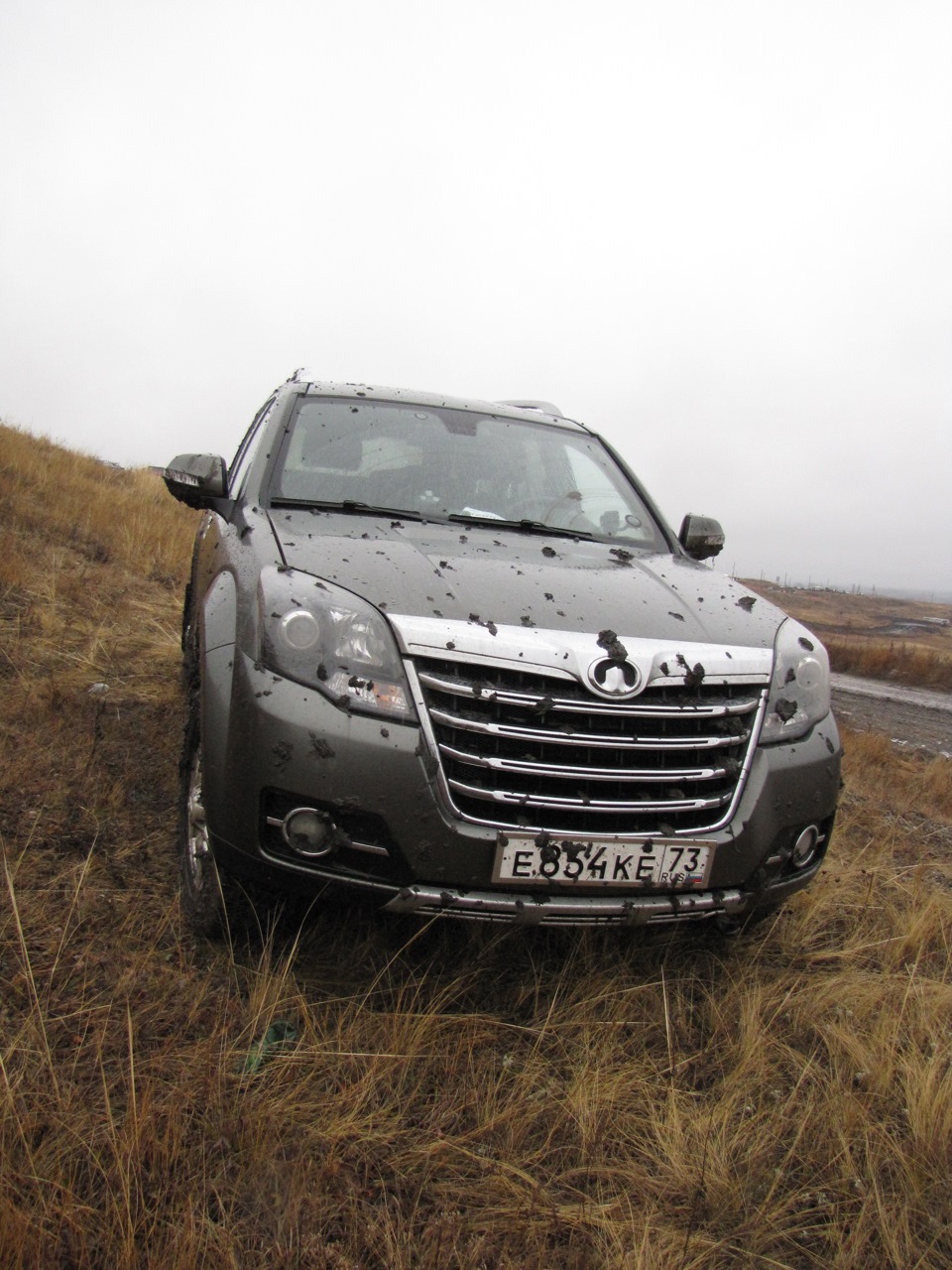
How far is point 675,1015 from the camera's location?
226 cm

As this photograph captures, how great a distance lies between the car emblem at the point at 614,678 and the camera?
2004mm

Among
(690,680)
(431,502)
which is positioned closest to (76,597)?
(431,502)

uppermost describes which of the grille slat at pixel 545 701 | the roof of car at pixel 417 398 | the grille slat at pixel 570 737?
the roof of car at pixel 417 398

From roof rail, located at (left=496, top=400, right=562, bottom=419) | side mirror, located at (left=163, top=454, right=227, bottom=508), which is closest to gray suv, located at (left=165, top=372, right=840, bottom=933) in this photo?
side mirror, located at (left=163, top=454, right=227, bottom=508)

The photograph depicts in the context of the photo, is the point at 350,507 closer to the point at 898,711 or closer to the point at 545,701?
the point at 545,701

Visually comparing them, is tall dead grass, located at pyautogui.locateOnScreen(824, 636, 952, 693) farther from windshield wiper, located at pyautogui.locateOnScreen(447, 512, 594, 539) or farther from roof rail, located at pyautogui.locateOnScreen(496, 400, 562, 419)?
windshield wiper, located at pyautogui.locateOnScreen(447, 512, 594, 539)

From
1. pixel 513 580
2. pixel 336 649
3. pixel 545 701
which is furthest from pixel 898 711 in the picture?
pixel 336 649

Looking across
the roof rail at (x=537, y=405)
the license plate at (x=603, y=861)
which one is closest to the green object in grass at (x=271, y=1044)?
the license plate at (x=603, y=861)

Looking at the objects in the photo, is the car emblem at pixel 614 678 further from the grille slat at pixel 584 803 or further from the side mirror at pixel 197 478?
the side mirror at pixel 197 478

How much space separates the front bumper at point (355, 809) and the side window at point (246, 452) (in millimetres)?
1434

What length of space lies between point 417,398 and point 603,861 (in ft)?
7.67

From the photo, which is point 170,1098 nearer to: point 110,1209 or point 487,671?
point 110,1209

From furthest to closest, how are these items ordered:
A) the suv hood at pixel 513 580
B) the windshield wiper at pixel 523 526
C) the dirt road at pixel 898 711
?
the dirt road at pixel 898 711 < the windshield wiper at pixel 523 526 < the suv hood at pixel 513 580

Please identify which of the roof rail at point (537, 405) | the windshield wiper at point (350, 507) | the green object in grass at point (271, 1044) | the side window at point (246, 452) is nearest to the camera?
the green object in grass at point (271, 1044)
